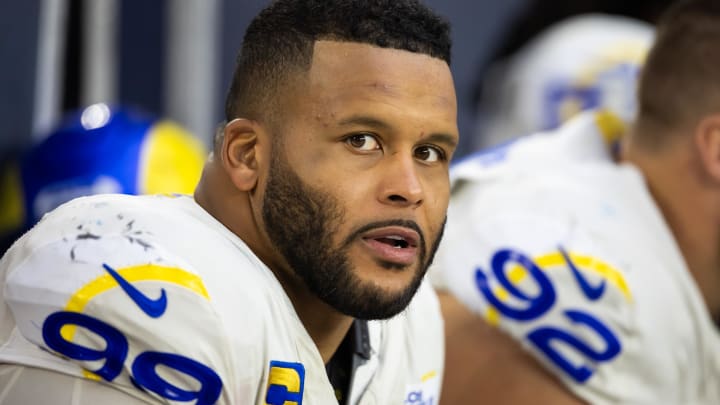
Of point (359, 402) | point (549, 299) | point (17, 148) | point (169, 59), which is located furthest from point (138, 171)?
point (359, 402)

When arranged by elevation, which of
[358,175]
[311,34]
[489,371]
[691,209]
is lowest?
[489,371]

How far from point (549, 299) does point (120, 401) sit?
0.77 metres

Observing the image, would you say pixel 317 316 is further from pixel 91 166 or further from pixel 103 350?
pixel 91 166

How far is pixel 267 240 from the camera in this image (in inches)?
47.9

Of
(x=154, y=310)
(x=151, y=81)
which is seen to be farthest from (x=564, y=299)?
(x=151, y=81)

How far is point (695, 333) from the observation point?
5.85 feet

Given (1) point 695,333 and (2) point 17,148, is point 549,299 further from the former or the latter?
(2) point 17,148

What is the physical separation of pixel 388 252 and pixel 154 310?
21cm

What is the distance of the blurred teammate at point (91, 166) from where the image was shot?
7.38 feet

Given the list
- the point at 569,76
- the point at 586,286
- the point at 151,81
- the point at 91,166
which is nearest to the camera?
the point at 586,286

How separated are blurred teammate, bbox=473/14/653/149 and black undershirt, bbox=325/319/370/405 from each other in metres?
2.03

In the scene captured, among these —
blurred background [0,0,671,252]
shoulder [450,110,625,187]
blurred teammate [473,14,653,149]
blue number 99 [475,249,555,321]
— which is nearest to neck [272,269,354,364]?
blue number 99 [475,249,555,321]

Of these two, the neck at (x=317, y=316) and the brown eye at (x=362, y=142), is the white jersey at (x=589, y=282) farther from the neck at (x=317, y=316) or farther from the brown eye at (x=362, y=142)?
the brown eye at (x=362, y=142)

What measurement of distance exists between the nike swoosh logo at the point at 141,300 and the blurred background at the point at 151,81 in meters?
1.11
